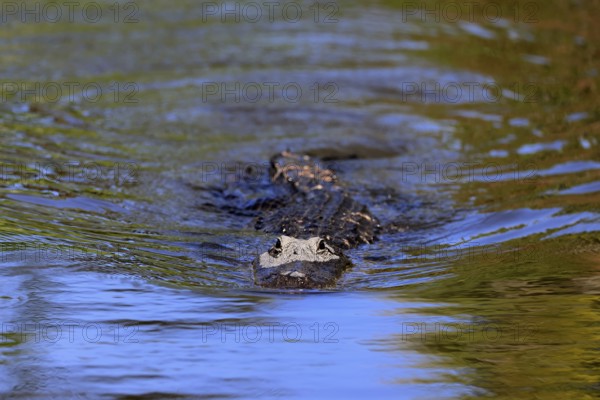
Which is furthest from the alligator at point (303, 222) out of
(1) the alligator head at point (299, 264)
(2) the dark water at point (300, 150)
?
(2) the dark water at point (300, 150)

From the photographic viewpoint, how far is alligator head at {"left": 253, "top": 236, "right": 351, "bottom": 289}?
5.14 metres

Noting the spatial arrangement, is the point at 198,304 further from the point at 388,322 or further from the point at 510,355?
the point at 510,355

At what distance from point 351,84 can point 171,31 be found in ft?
10.7

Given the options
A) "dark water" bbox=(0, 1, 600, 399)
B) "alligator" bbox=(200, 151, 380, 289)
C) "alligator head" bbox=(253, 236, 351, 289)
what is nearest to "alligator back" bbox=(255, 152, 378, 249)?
"alligator" bbox=(200, 151, 380, 289)

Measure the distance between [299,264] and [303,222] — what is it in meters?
1.09

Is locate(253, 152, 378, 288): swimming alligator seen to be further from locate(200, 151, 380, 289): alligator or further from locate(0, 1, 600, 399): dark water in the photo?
locate(0, 1, 600, 399): dark water

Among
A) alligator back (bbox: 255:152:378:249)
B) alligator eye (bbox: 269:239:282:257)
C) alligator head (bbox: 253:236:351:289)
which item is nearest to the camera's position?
alligator head (bbox: 253:236:351:289)

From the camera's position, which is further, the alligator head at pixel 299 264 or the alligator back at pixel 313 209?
the alligator back at pixel 313 209

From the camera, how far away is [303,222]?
6.36 m

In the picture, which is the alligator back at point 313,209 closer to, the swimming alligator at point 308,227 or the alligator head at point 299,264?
the swimming alligator at point 308,227

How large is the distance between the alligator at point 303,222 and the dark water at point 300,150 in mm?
150

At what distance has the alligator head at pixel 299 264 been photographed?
5141 mm

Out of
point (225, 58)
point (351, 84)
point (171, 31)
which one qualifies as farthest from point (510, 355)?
point (171, 31)

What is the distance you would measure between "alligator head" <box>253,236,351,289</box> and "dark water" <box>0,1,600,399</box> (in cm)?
10
